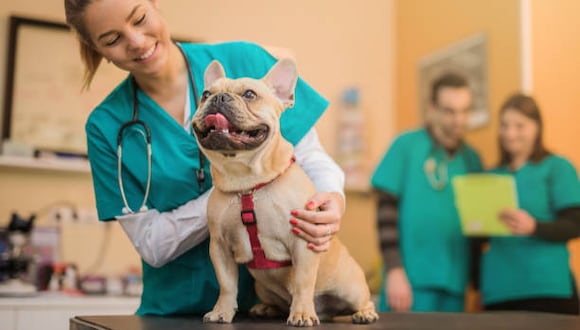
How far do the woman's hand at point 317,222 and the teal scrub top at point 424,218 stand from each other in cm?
134

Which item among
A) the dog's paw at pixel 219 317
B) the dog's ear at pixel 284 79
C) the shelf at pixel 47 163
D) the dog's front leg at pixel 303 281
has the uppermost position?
the shelf at pixel 47 163

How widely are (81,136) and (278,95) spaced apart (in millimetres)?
1747

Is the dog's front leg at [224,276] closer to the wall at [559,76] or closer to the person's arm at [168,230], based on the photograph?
the person's arm at [168,230]

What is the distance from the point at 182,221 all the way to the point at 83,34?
378 millimetres

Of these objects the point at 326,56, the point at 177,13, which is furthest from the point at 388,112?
the point at 177,13

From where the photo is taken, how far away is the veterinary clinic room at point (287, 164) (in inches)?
38.4

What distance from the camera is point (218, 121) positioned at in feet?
2.85

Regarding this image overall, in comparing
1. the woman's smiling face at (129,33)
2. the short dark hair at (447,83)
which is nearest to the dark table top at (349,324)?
the woman's smiling face at (129,33)

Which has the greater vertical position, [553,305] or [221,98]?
[221,98]

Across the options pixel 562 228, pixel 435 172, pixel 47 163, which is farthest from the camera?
pixel 47 163

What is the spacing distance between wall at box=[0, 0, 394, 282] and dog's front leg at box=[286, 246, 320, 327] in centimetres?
174

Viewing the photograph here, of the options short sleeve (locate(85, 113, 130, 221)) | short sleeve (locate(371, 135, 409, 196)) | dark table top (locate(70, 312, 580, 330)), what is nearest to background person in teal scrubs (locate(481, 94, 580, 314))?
short sleeve (locate(371, 135, 409, 196))

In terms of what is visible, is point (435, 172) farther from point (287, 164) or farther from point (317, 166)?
point (287, 164)

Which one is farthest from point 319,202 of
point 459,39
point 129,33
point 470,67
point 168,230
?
point 459,39
